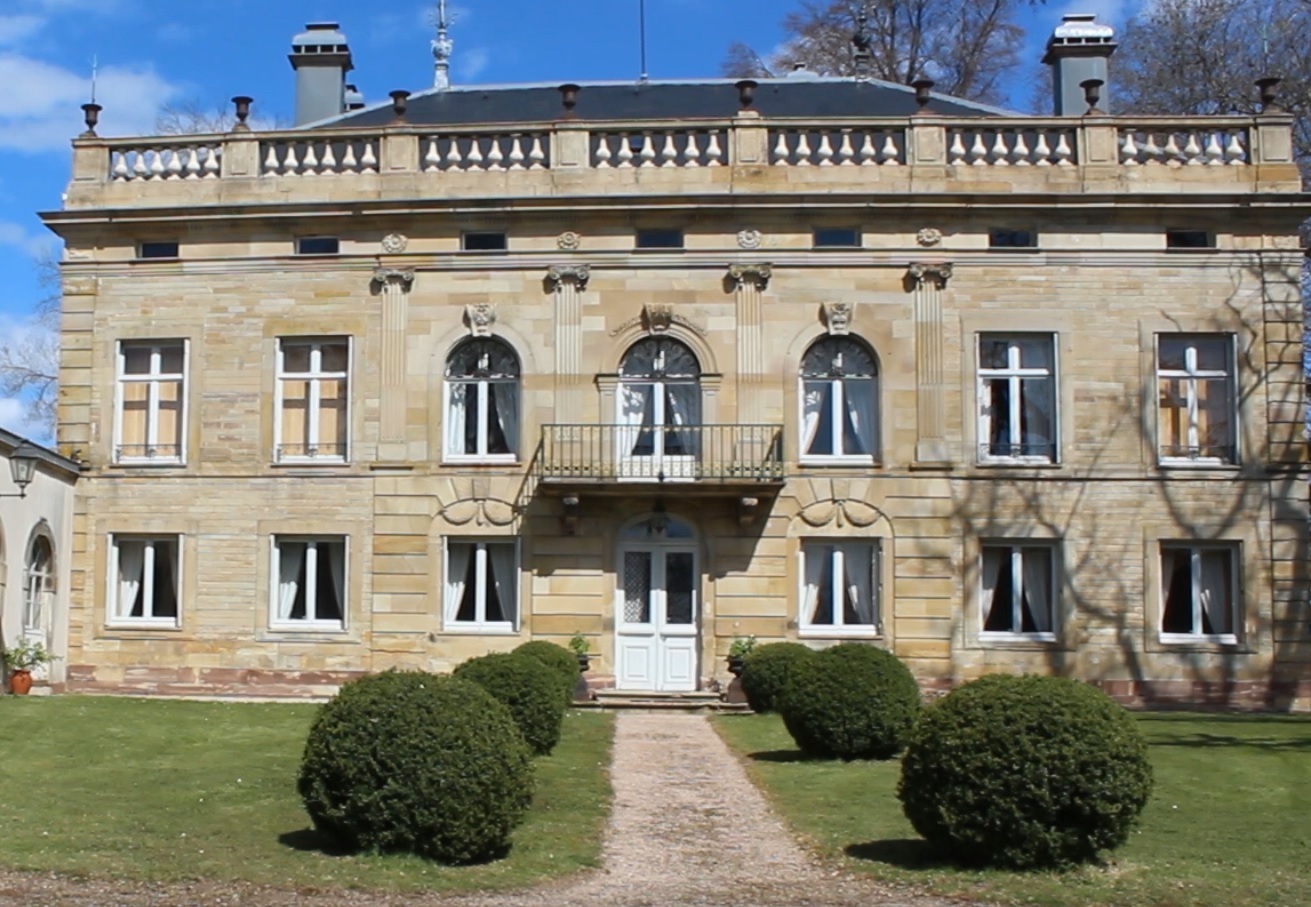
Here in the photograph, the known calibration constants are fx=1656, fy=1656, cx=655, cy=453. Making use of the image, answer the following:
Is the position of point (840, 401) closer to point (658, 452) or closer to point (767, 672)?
point (658, 452)

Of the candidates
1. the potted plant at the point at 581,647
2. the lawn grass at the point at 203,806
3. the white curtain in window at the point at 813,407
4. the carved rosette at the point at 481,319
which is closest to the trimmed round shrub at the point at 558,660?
the lawn grass at the point at 203,806

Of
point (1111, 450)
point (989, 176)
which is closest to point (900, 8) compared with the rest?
point (989, 176)

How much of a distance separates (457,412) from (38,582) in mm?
6671

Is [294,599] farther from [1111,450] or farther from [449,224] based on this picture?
[1111,450]

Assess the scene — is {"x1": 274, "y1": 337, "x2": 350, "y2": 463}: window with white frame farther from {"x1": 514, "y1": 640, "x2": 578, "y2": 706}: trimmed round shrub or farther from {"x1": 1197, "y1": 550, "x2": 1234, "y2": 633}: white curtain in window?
{"x1": 1197, "y1": 550, "x2": 1234, "y2": 633}: white curtain in window

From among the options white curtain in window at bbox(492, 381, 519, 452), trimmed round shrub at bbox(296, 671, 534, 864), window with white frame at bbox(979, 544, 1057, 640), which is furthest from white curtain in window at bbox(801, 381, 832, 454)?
trimmed round shrub at bbox(296, 671, 534, 864)

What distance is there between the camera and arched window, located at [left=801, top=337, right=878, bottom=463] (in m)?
25.2

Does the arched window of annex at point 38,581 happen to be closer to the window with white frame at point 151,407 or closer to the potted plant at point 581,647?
the window with white frame at point 151,407

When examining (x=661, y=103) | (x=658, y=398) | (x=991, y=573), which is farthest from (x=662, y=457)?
(x=661, y=103)

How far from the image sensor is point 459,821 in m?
10.6

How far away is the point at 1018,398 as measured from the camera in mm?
25109

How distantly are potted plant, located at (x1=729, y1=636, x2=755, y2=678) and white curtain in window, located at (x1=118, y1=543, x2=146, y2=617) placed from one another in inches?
365

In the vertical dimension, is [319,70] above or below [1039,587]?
above

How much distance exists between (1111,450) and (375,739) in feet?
54.6
